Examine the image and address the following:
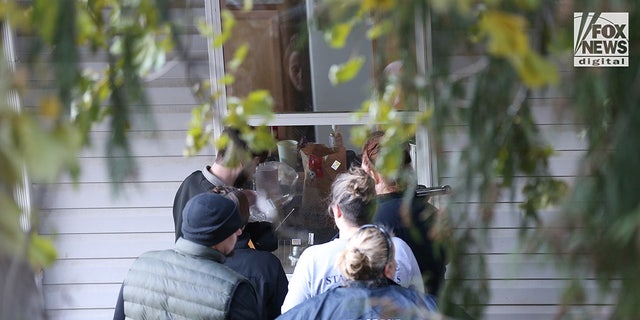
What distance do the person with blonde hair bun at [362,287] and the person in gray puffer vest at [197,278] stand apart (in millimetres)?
256

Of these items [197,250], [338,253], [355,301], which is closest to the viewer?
[355,301]

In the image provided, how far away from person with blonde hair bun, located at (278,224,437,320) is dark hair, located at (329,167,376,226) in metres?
0.34

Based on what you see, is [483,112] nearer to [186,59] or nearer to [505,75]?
[505,75]

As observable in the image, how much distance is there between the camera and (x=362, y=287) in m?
3.59

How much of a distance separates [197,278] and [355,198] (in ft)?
2.57

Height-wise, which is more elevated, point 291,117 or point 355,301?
point 291,117

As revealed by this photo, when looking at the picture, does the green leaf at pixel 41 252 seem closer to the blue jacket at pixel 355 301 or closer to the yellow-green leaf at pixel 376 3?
the yellow-green leaf at pixel 376 3

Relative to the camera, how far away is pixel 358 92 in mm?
5812

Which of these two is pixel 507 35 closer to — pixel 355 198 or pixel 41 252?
pixel 41 252

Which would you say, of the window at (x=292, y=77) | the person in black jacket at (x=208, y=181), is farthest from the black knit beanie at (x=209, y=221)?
the window at (x=292, y=77)

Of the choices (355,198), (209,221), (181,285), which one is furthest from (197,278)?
(355,198)

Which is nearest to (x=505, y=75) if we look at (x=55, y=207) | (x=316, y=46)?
(x=316, y=46)

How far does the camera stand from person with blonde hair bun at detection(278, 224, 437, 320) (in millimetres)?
3463

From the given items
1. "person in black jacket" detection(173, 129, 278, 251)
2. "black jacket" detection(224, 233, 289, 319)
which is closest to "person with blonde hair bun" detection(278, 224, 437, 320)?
"black jacket" detection(224, 233, 289, 319)
